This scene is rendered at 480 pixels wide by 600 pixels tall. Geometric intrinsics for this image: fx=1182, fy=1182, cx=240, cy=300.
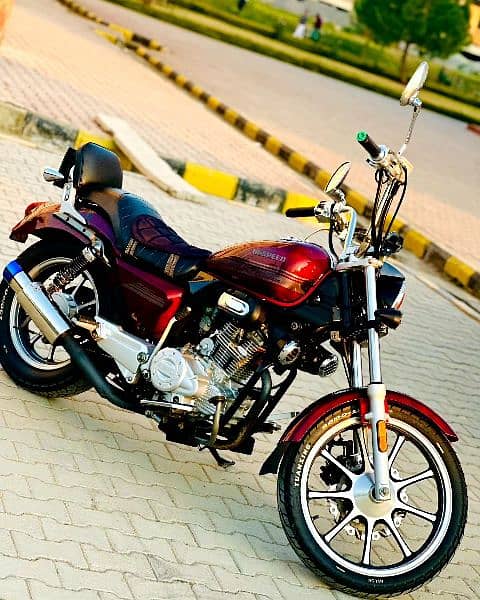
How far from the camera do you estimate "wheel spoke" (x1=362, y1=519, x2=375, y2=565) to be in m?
4.18

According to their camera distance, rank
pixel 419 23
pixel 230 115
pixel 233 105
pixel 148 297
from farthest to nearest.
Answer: pixel 419 23 → pixel 233 105 → pixel 230 115 → pixel 148 297

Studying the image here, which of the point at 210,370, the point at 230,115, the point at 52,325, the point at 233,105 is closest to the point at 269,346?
the point at 210,370

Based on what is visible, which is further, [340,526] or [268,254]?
[268,254]

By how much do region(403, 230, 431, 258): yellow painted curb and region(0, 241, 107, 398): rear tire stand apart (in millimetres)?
7306

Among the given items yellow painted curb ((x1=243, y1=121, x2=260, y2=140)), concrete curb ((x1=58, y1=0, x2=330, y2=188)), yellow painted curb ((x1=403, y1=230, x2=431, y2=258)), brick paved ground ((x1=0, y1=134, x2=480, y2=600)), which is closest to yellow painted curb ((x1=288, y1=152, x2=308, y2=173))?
concrete curb ((x1=58, y1=0, x2=330, y2=188))

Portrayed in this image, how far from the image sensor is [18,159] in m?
9.58

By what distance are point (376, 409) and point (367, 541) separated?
478 millimetres

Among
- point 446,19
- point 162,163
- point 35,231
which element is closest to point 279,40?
point 446,19

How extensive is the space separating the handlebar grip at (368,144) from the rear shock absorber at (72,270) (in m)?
1.38

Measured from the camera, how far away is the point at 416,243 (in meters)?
12.2

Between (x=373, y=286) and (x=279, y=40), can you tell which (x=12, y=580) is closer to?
(x=373, y=286)

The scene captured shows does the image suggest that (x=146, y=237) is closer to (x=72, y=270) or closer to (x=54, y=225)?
(x=72, y=270)

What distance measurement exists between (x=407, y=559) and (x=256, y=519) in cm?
69

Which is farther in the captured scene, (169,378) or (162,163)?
(162,163)
